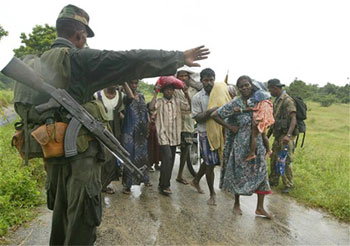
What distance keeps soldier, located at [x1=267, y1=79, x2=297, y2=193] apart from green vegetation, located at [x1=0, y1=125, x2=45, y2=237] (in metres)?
3.99

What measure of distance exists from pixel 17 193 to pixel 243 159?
10.1ft

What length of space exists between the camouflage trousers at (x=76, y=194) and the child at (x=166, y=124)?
274cm

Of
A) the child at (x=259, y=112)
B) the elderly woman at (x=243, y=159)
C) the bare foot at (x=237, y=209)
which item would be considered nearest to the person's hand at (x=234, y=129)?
the elderly woman at (x=243, y=159)

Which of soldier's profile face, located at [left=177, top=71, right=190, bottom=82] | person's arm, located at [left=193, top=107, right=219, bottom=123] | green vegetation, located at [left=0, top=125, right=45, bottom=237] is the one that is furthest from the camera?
soldier's profile face, located at [left=177, top=71, right=190, bottom=82]

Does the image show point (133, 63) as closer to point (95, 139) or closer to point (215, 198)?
point (95, 139)

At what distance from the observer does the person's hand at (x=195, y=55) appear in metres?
2.24

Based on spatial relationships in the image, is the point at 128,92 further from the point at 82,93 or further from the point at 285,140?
the point at 285,140

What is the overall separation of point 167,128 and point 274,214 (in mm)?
2119

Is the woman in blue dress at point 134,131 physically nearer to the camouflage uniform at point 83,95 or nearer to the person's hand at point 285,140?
the person's hand at point 285,140

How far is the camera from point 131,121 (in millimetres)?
4945

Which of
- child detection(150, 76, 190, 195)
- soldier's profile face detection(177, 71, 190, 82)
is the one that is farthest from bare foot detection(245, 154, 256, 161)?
soldier's profile face detection(177, 71, 190, 82)

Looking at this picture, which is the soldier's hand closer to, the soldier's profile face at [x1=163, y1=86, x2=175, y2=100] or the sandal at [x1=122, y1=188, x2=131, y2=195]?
the soldier's profile face at [x1=163, y1=86, x2=175, y2=100]

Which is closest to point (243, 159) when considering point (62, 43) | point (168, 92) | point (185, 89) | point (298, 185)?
point (168, 92)

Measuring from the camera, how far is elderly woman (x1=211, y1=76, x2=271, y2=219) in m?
4.17
